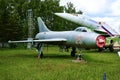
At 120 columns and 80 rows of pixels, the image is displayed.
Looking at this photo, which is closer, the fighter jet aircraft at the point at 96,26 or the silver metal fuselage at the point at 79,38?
the silver metal fuselage at the point at 79,38

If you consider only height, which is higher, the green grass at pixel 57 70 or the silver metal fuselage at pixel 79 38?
the silver metal fuselage at pixel 79 38

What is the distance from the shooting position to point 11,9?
74000 millimetres

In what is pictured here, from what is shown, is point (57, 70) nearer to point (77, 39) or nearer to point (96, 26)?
point (77, 39)

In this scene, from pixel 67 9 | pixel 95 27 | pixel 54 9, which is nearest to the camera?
pixel 95 27

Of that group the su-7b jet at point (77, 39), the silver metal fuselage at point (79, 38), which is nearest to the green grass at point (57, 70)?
the su-7b jet at point (77, 39)

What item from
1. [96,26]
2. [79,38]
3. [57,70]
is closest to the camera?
[57,70]

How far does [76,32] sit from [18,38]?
113 feet

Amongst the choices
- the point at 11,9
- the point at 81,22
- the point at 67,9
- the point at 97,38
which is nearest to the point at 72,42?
the point at 97,38

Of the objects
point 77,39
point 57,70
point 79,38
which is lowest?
point 57,70

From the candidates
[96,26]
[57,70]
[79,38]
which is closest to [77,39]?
[79,38]

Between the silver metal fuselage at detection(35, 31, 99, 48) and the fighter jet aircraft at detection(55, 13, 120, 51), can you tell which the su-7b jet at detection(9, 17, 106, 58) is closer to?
the silver metal fuselage at detection(35, 31, 99, 48)

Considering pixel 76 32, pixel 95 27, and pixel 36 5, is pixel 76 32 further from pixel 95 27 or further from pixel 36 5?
pixel 36 5

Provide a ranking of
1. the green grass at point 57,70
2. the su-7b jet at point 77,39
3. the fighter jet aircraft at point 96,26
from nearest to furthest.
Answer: the green grass at point 57,70 < the su-7b jet at point 77,39 < the fighter jet aircraft at point 96,26

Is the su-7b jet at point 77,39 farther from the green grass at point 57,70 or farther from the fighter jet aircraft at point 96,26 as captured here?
the fighter jet aircraft at point 96,26
